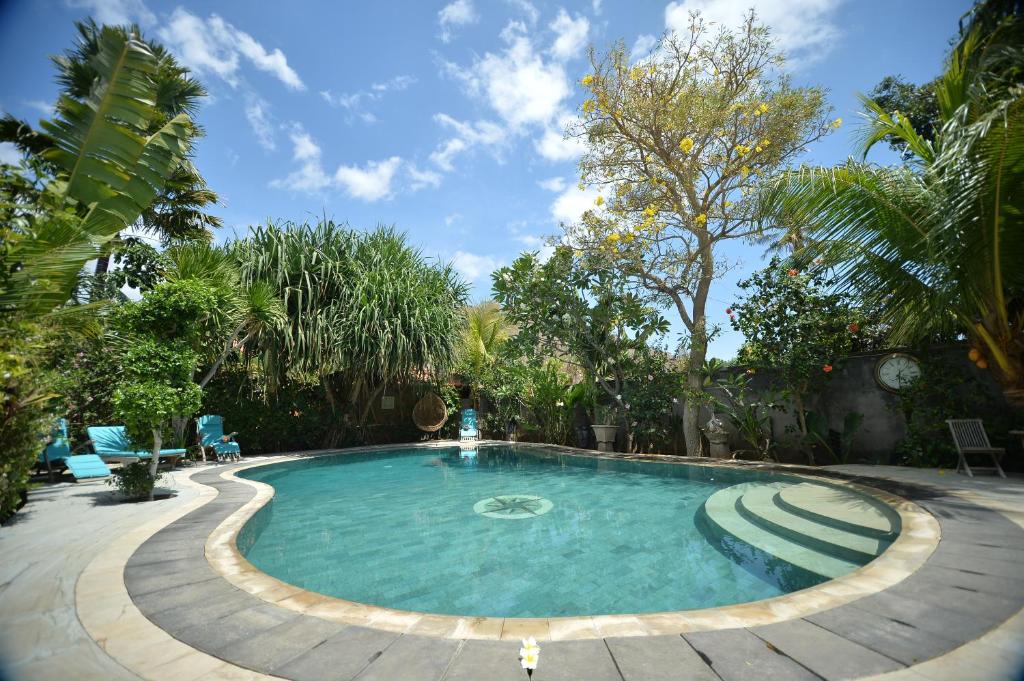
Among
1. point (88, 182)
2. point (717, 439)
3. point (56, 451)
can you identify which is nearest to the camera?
point (88, 182)

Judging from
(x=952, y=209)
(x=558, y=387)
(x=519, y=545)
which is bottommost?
(x=519, y=545)

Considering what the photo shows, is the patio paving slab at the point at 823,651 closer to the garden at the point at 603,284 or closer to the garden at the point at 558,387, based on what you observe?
the garden at the point at 558,387

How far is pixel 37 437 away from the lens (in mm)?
4332

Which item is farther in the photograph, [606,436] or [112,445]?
[606,436]

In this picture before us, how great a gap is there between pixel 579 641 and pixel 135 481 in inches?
246

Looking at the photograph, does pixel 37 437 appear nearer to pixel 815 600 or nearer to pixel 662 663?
Result: pixel 662 663

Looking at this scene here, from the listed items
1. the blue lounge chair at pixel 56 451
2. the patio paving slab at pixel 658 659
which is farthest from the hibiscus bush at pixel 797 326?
the blue lounge chair at pixel 56 451

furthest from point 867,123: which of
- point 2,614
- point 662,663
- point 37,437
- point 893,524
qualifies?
point 37,437

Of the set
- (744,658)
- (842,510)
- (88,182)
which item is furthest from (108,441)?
(842,510)

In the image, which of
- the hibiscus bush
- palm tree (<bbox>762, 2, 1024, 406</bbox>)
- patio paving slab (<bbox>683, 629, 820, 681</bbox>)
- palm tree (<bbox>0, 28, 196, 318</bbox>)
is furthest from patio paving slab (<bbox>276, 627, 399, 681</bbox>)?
the hibiscus bush

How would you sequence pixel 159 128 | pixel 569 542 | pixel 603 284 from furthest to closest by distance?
pixel 603 284, pixel 159 128, pixel 569 542

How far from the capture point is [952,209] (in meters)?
4.35

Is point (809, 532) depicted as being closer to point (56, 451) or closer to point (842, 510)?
point (842, 510)

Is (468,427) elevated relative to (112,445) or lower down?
elevated
